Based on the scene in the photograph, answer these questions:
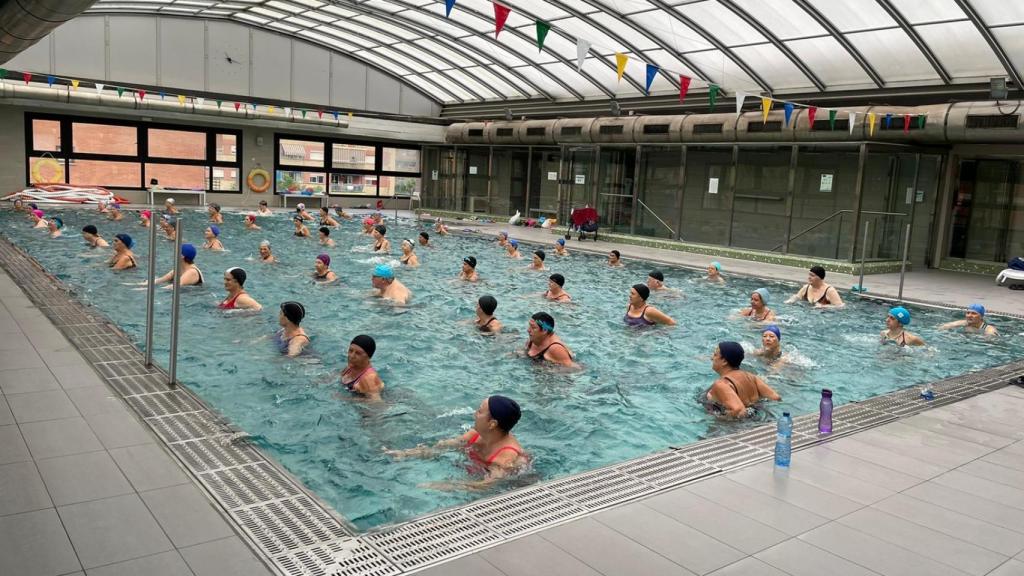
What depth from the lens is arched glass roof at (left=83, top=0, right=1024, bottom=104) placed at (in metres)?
16.2

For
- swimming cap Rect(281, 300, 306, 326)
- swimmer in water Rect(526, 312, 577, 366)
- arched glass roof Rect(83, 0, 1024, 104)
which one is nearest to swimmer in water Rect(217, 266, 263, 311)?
swimming cap Rect(281, 300, 306, 326)

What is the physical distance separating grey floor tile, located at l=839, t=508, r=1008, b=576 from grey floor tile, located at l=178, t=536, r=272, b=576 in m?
3.04

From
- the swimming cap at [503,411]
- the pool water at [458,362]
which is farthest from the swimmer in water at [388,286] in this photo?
the swimming cap at [503,411]

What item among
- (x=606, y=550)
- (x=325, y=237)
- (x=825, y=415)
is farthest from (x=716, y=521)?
(x=325, y=237)

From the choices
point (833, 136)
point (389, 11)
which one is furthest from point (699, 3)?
point (389, 11)

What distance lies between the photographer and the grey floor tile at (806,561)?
3.48 meters

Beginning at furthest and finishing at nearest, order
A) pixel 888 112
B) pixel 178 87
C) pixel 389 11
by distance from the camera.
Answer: pixel 178 87
pixel 389 11
pixel 888 112

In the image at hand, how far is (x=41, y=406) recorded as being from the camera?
5.16 meters

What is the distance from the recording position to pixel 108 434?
4.73m

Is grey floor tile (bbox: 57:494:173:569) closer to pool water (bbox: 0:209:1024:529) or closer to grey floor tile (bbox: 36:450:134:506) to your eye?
grey floor tile (bbox: 36:450:134:506)

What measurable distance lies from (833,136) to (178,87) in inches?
938

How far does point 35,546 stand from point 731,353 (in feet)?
17.4

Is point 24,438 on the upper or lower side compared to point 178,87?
lower

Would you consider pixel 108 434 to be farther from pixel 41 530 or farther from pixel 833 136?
pixel 833 136
